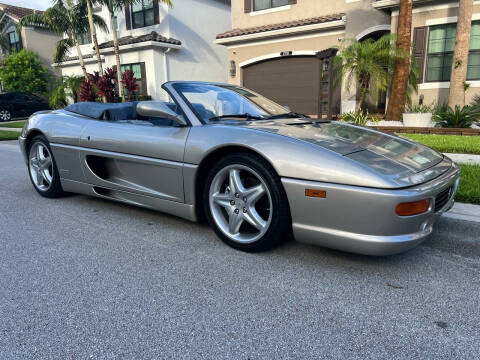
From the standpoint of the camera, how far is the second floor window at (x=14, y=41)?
25312mm

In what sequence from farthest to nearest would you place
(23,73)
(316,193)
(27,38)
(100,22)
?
1. (27,38)
2. (23,73)
3. (100,22)
4. (316,193)

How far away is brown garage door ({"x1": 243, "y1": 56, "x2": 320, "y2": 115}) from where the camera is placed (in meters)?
13.3

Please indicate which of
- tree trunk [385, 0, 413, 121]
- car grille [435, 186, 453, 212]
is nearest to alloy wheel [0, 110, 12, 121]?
tree trunk [385, 0, 413, 121]

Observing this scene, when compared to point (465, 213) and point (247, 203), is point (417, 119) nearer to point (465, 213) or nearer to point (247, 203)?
point (465, 213)

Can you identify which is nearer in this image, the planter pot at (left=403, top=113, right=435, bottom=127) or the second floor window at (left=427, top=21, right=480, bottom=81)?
the planter pot at (left=403, top=113, right=435, bottom=127)

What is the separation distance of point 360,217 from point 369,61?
9084 mm

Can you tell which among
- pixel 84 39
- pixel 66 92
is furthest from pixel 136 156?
pixel 84 39

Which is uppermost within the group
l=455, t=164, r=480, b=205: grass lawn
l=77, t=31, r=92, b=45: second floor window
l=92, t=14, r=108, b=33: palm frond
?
l=92, t=14, r=108, b=33: palm frond

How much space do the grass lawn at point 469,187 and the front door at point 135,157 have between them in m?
2.77

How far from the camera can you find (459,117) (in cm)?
863

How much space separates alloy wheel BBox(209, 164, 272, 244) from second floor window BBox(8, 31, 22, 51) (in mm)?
28301

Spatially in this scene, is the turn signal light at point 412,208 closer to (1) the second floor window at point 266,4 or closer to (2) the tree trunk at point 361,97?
(2) the tree trunk at point 361,97

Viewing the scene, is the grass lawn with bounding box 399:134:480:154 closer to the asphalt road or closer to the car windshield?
the asphalt road

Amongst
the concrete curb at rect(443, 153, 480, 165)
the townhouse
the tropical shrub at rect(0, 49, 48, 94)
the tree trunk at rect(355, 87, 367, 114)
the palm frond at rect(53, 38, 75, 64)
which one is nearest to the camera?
the concrete curb at rect(443, 153, 480, 165)
